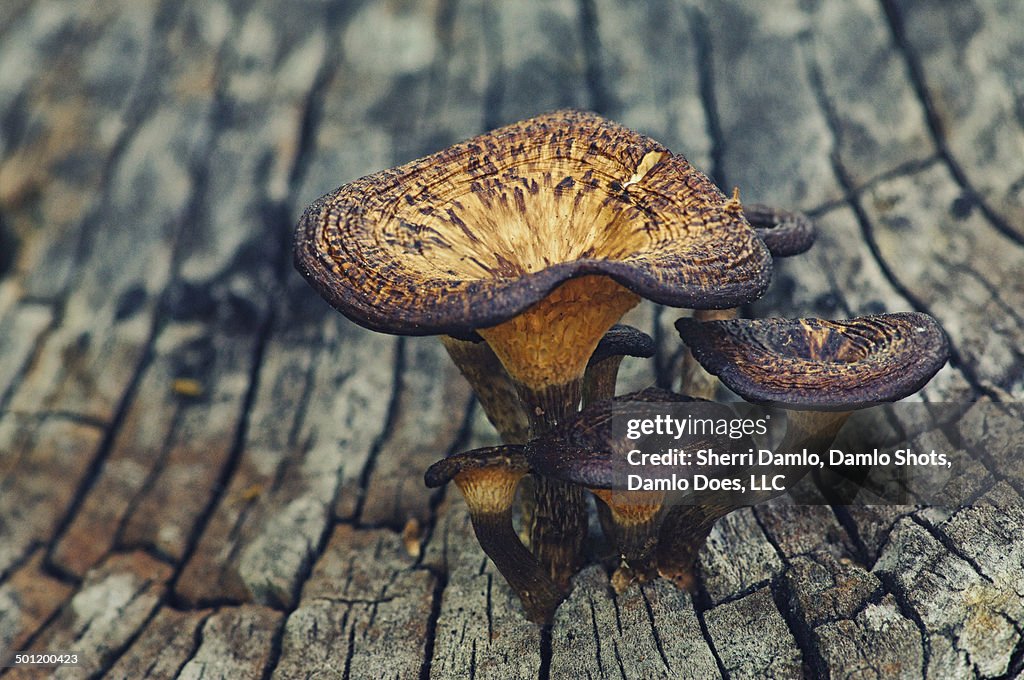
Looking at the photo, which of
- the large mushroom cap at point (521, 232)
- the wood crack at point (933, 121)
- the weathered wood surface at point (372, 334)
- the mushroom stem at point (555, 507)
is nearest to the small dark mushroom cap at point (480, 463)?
the mushroom stem at point (555, 507)

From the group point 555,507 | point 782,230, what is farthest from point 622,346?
point 782,230

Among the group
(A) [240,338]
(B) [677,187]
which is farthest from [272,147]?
(B) [677,187]

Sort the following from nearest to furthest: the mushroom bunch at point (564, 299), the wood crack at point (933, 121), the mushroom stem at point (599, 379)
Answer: the mushroom bunch at point (564, 299) < the mushroom stem at point (599, 379) < the wood crack at point (933, 121)

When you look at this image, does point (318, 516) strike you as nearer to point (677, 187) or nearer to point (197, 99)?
point (677, 187)

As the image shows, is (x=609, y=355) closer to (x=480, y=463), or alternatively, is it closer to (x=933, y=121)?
(x=480, y=463)

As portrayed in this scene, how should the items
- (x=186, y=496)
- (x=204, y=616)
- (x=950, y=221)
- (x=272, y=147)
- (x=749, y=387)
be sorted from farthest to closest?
(x=272, y=147) < (x=950, y=221) < (x=186, y=496) < (x=204, y=616) < (x=749, y=387)

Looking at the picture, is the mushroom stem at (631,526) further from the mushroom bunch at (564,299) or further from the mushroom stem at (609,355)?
the mushroom stem at (609,355)
